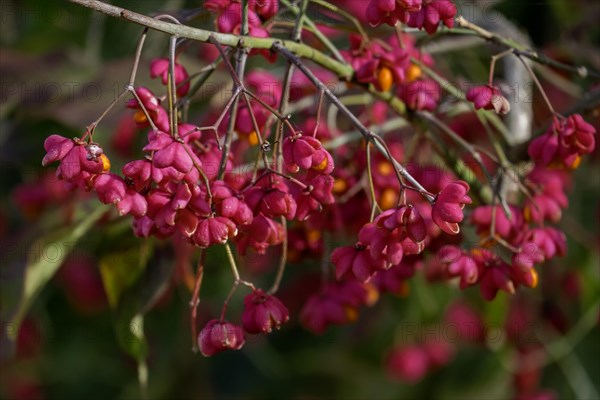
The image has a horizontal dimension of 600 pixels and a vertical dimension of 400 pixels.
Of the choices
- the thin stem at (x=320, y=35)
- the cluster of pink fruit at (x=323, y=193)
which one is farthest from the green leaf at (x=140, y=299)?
the thin stem at (x=320, y=35)

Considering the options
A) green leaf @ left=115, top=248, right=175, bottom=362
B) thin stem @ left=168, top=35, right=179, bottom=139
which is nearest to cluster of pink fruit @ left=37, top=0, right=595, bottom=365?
thin stem @ left=168, top=35, right=179, bottom=139

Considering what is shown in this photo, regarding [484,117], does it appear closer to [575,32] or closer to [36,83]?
[575,32]

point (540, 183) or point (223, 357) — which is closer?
point (540, 183)

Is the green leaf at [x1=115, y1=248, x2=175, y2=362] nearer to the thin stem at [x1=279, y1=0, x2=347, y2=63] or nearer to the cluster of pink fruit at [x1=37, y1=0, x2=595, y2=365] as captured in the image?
the cluster of pink fruit at [x1=37, y1=0, x2=595, y2=365]

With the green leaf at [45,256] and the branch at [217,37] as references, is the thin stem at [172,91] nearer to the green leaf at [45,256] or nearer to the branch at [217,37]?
the branch at [217,37]

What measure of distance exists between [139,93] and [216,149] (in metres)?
0.11

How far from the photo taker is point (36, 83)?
155 cm

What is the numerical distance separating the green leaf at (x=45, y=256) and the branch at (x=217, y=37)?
442 millimetres

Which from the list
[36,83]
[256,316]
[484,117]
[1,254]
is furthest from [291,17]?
[1,254]

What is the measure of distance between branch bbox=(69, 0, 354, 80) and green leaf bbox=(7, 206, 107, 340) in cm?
44

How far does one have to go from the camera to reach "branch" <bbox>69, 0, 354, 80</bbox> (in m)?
0.79

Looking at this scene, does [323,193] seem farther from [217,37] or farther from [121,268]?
[121,268]

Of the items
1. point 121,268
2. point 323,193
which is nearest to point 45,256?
point 121,268

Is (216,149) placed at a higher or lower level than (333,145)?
higher
